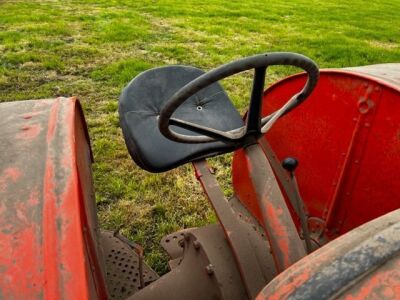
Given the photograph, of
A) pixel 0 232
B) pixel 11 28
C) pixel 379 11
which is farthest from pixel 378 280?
pixel 379 11

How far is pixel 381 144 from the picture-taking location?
1.27 meters

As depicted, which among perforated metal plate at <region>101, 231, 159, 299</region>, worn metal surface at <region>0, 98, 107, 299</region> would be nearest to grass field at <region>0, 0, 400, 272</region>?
perforated metal plate at <region>101, 231, 159, 299</region>

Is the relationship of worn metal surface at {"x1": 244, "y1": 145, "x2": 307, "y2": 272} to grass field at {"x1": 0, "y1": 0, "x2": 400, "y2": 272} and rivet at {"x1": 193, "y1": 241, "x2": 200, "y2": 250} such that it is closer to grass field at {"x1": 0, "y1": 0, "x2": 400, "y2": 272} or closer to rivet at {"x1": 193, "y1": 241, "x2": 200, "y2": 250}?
rivet at {"x1": 193, "y1": 241, "x2": 200, "y2": 250}

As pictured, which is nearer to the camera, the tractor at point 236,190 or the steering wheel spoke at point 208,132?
the tractor at point 236,190

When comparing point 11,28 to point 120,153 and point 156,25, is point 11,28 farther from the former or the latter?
point 120,153

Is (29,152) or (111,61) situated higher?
(29,152)

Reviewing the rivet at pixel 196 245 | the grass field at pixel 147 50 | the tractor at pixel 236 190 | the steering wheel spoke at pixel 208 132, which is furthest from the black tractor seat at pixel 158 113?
the grass field at pixel 147 50

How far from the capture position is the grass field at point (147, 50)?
2215 mm

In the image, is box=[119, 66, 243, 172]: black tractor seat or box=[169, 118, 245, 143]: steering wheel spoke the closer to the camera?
box=[169, 118, 245, 143]: steering wheel spoke

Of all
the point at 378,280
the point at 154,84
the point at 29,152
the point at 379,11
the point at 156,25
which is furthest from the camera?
the point at 379,11

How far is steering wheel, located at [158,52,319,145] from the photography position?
986mm

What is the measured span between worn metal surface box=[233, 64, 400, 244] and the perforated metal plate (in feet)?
1.75

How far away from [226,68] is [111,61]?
3385 millimetres

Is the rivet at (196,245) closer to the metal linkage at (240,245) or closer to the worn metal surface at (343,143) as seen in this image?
the metal linkage at (240,245)
